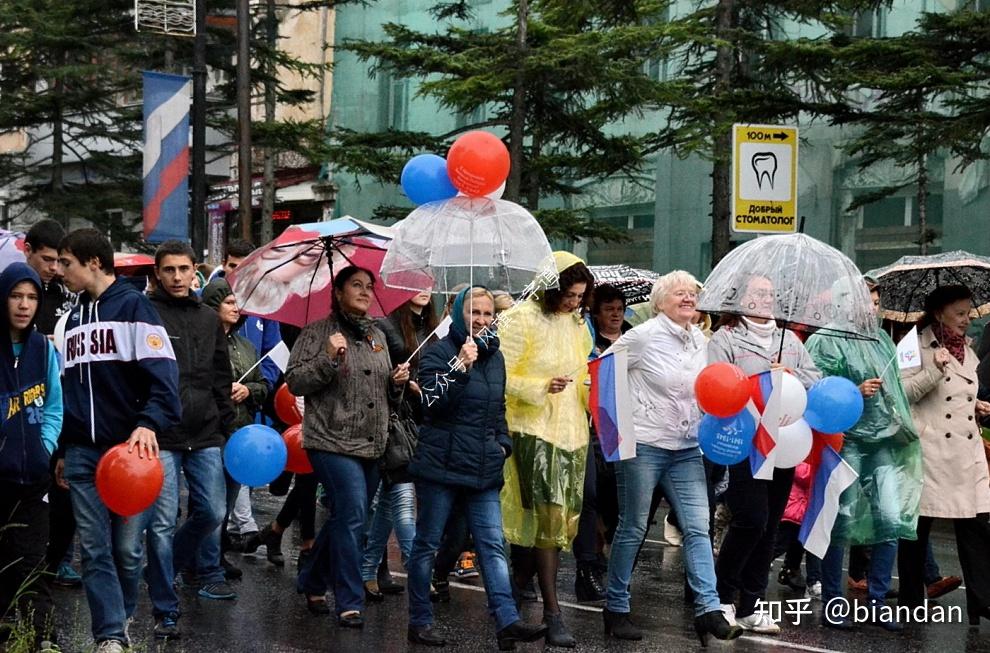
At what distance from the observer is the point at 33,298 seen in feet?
24.2

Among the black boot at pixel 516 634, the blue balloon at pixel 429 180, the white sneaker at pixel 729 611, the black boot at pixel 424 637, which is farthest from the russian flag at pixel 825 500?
the blue balloon at pixel 429 180

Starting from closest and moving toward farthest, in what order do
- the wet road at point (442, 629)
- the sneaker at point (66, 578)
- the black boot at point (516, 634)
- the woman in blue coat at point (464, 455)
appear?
the black boot at point (516, 634) → the woman in blue coat at point (464, 455) → the wet road at point (442, 629) → the sneaker at point (66, 578)

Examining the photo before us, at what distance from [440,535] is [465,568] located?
8.95 feet

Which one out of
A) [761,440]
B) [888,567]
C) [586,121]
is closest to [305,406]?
[761,440]

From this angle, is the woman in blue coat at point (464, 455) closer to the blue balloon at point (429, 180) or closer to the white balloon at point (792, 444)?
the blue balloon at point (429, 180)

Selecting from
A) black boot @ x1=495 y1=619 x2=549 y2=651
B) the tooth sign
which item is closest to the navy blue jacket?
black boot @ x1=495 y1=619 x2=549 y2=651

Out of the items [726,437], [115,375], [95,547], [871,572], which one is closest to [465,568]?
[871,572]

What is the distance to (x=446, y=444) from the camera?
826cm

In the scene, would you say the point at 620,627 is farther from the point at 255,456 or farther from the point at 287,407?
the point at 287,407

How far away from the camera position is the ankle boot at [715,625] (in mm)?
8414

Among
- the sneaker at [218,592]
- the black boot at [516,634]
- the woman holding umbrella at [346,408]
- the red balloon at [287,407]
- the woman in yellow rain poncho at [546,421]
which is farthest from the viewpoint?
the red balloon at [287,407]

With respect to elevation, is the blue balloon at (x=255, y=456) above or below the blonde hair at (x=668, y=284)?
below

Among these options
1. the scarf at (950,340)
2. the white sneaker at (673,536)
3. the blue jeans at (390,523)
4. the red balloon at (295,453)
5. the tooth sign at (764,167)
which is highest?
the tooth sign at (764,167)

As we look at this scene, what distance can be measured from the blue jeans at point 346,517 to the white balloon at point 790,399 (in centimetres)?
233
